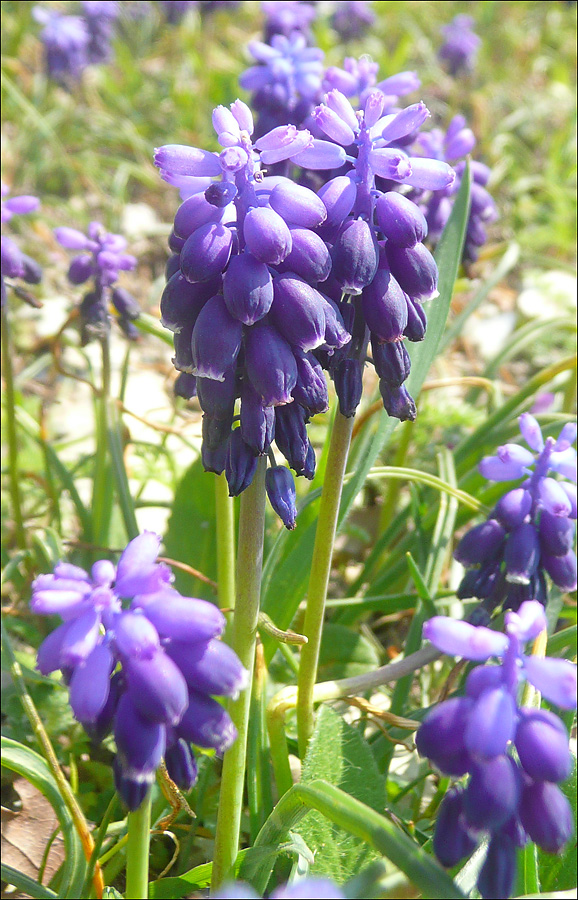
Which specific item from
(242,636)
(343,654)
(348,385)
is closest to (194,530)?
(343,654)

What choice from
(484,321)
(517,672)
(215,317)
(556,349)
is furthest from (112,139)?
(517,672)

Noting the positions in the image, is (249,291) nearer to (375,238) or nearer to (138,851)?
(375,238)

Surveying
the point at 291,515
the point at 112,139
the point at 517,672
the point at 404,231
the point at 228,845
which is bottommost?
the point at 228,845

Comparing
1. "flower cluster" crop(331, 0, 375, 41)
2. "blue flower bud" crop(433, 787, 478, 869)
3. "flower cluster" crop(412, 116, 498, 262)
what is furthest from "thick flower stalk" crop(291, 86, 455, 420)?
"flower cluster" crop(331, 0, 375, 41)

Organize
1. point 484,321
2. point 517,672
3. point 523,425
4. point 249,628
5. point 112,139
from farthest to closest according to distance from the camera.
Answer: point 112,139 → point 484,321 → point 523,425 → point 249,628 → point 517,672

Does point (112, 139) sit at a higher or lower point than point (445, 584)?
higher

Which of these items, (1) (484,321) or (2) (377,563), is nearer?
(2) (377,563)

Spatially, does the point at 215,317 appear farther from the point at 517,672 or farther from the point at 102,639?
the point at 517,672
